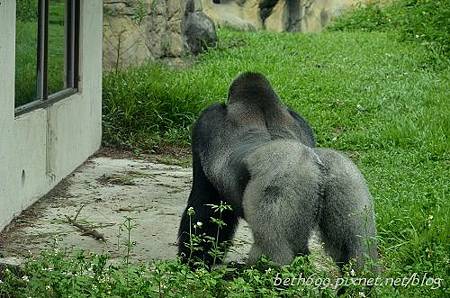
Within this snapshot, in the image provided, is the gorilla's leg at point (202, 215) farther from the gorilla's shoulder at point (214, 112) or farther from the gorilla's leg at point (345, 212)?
the gorilla's leg at point (345, 212)

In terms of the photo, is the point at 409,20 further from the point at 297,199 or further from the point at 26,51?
the point at 297,199

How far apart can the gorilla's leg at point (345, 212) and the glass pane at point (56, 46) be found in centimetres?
369

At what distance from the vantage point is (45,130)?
789cm

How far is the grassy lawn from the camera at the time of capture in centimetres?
463

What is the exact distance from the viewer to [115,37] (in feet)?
41.5

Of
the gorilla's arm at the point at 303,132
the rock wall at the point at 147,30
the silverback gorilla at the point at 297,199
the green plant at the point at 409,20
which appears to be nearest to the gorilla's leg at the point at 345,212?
the silverback gorilla at the point at 297,199

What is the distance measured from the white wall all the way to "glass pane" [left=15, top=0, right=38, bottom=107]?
16cm

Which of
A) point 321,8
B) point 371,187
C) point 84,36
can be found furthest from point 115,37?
point 321,8

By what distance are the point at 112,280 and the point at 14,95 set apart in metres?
2.62

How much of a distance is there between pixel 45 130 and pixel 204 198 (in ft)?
7.51

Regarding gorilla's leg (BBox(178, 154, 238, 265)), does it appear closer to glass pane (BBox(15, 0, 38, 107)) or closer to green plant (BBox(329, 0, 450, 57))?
glass pane (BBox(15, 0, 38, 107))

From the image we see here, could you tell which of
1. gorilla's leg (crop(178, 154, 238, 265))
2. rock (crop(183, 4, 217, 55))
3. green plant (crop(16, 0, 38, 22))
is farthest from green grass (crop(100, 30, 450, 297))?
green plant (crop(16, 0, 38, 22))

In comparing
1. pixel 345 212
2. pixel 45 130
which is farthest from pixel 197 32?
pixel 345 212

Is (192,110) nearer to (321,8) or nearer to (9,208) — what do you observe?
(9,208)
